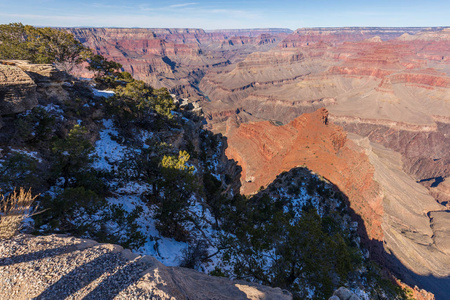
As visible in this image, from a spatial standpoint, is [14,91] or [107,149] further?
[107,149]

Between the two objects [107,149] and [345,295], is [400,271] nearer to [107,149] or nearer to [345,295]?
[345,295]

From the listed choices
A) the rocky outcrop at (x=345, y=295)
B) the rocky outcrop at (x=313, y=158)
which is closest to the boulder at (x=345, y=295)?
the rocky outcrop at (x=345, y=295)

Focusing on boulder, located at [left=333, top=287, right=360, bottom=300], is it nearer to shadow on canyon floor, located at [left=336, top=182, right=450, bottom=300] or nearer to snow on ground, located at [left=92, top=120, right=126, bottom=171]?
snow on ground, located at [left=92, top=120, right=126, bottom=171]

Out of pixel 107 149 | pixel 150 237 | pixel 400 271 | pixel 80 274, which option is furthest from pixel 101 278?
pixel 400 271

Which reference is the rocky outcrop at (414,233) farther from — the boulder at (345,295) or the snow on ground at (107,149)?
the snow on ground at (107,149)

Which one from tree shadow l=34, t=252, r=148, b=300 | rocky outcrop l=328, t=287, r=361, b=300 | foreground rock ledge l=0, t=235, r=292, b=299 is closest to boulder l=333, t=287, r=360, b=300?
rocky outcrop l=328, t=287, r=361, b=300

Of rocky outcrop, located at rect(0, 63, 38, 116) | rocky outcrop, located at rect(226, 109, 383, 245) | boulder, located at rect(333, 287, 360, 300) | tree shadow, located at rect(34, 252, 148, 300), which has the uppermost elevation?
rocky outcrop, located at rect(0, 63, 38, 116)
